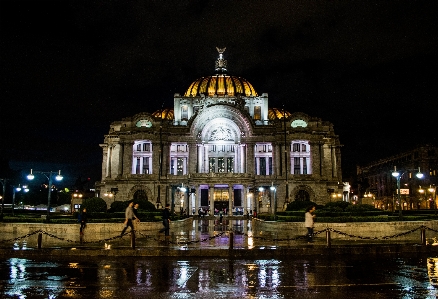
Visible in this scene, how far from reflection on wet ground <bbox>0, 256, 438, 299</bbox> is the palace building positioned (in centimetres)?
5139

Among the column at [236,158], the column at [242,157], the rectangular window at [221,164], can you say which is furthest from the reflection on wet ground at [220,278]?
the rectangular window at [221,164]

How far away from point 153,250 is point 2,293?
29.7ft

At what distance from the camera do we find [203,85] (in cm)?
9625

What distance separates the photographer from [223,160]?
82.6 metres

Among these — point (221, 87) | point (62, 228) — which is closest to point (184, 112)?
point (221, 87)

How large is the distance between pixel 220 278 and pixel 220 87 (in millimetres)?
82752

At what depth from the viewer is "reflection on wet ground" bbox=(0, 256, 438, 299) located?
1153cm

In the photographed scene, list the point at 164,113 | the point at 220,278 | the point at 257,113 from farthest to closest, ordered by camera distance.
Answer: the point at 164,113 → the point at 257,113 → the point at 220,278

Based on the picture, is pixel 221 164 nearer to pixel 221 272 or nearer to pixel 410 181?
pixel 410 181

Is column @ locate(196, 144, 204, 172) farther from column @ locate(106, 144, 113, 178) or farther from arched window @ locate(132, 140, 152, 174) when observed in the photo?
column @ locate(106, 144, 113, 178)

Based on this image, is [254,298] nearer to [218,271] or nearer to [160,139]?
[218,271]

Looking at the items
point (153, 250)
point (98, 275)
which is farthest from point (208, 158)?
point (98, 275)

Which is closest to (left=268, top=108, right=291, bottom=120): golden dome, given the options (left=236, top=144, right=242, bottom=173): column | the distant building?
(left=236, top=144, right=242, bottom=173): column

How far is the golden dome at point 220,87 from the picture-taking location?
94438 millimetres
